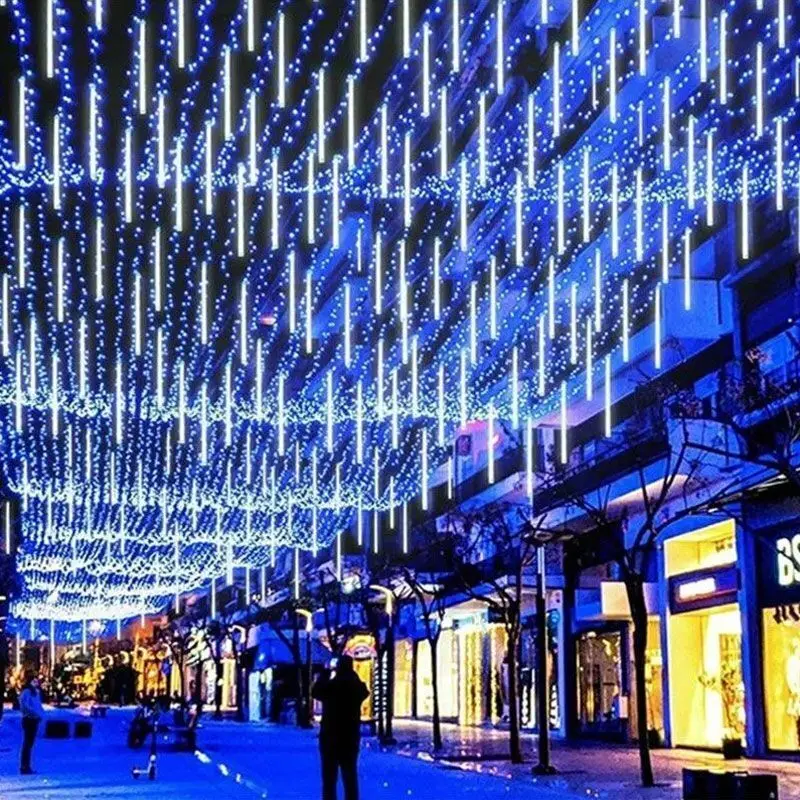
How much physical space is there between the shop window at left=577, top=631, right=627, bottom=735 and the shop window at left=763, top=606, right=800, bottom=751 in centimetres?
788

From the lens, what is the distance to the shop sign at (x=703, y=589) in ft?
102

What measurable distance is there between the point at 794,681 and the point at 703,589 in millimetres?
3826

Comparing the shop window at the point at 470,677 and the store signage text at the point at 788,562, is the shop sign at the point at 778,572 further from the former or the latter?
the shop window at the point at 470,677

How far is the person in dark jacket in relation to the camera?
58.3ft

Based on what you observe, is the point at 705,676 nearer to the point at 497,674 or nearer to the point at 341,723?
the point at 341,723

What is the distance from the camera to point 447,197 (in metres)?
55.0

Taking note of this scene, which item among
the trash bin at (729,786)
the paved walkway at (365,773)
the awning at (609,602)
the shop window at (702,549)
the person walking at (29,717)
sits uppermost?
the shop window at (702,549)

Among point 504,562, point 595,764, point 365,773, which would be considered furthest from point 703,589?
point 504,562

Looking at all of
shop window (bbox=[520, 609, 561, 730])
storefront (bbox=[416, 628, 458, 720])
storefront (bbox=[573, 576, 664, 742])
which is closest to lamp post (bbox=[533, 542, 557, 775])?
storefront (bbox=[573, 576, 664, 742])

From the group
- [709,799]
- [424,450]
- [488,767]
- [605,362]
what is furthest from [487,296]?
[709,799]

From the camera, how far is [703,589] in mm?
32281

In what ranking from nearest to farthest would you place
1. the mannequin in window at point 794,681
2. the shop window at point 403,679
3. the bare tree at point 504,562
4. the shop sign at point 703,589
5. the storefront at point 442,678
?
the mannequin in window at point 794,681
the bare tree at point 504,562
the shop sign at point 703,589
the storefront at point 442,678
the shop window at point 403,679

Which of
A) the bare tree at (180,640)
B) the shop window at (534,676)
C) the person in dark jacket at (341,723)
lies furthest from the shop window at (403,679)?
the person in dark jacket at (341,723)

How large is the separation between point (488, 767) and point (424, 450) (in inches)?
1368
